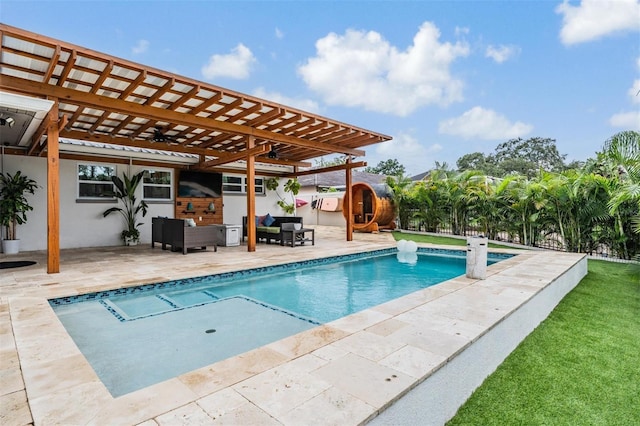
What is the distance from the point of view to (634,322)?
14.5ft

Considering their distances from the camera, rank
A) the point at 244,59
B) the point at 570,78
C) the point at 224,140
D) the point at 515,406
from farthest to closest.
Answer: the point at 244,59
the point at 570,78
the point at 224,140
the point at 515,406

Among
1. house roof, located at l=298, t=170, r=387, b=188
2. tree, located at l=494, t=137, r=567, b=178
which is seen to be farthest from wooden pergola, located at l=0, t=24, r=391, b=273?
tree, located at l=494, t=137, r=567, b=178

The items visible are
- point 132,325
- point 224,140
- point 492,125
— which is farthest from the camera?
point 492,125

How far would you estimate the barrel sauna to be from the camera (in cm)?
1631

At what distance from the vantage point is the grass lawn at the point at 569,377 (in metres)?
2.45

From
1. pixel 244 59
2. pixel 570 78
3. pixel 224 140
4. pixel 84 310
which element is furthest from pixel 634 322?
pixel 244 59

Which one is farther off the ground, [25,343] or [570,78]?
[570,78]

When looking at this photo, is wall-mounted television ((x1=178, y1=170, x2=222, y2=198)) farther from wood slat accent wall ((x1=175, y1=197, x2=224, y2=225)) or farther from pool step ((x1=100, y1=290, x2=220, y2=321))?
pool step ((x1=100, y1=290, x2=220, y2=321))

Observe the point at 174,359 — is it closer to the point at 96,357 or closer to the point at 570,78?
the point at 96,357

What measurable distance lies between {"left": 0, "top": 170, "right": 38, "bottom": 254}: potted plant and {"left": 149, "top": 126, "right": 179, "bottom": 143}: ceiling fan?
131 inches

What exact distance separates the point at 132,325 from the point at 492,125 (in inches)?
1678

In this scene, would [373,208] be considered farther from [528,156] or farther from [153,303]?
[528,156]

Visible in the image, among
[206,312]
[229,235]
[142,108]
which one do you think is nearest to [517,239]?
[229,235]

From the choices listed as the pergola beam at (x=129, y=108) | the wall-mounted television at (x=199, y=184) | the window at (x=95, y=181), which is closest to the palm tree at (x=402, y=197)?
the pergola beam at (x=129, y=108)
